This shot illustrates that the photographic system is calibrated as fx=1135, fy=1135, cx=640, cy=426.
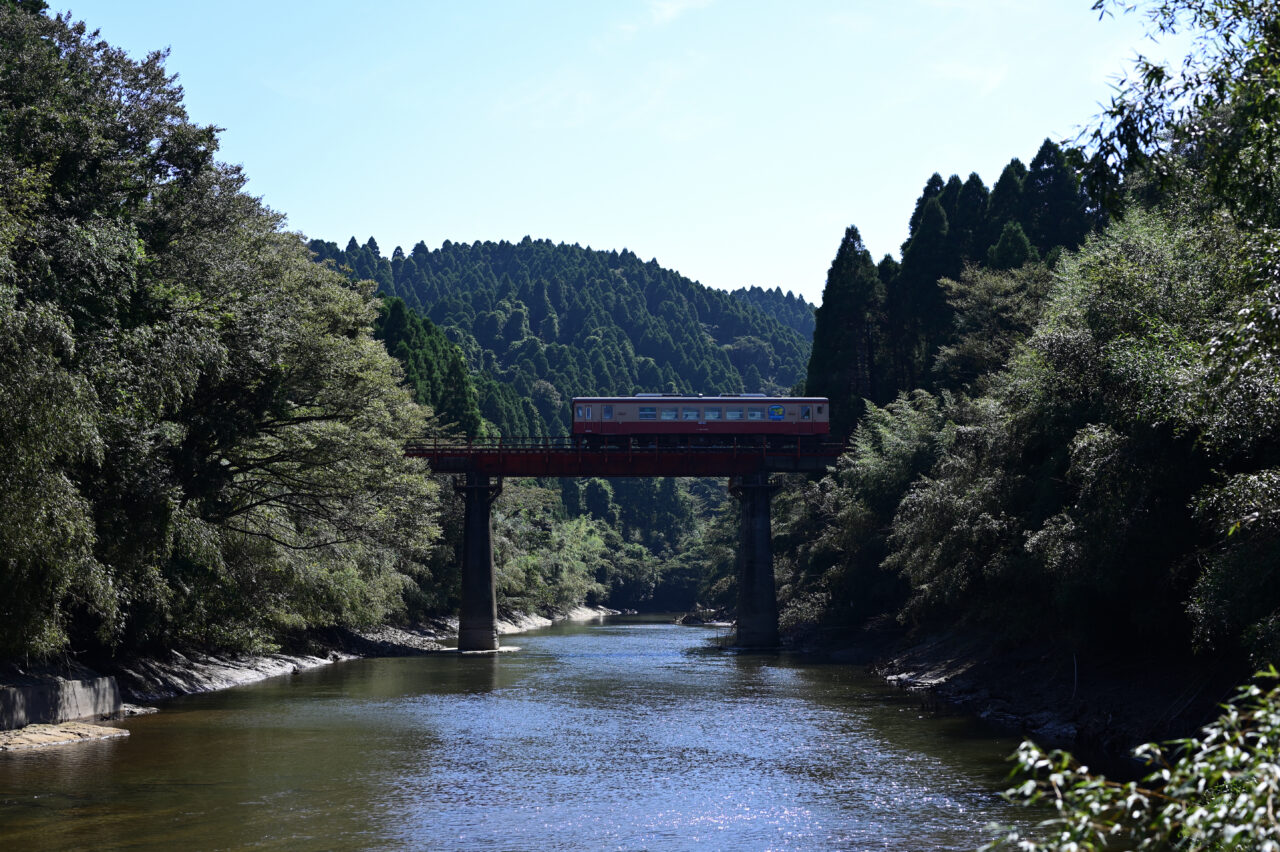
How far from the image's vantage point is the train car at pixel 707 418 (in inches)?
2228

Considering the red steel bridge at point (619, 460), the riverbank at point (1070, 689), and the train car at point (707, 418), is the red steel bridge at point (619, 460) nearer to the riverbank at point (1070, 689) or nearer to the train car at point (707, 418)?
the train car at point (707, 418)

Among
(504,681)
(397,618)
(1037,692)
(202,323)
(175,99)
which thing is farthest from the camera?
(397,618)

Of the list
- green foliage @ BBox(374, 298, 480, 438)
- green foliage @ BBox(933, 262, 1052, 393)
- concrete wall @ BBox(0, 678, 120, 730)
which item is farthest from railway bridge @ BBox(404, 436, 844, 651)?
concrete wall @ BBox(0, 678, 120, 730)

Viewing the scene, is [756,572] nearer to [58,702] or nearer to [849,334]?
[849,334]

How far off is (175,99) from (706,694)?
864 inches

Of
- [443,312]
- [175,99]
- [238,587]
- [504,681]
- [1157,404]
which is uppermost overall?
[443,312]

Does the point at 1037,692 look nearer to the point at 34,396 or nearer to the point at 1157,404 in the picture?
the point at 1157,404

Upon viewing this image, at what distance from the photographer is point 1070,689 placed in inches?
1040

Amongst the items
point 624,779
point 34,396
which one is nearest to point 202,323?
point 34,396

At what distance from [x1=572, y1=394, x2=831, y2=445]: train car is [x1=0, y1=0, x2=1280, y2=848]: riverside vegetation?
5.75 m

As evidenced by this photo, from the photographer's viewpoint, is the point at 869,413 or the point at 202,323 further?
the point at 869,413

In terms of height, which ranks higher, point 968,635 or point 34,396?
point 34,396

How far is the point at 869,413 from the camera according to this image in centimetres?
5038

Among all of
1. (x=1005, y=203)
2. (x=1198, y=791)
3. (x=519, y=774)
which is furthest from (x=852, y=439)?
(x=1198, y=791)
